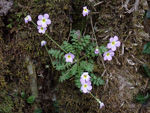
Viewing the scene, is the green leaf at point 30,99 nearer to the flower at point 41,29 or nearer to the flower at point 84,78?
the flower at point 84,78

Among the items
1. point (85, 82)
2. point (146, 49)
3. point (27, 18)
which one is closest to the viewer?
point (85, 82)

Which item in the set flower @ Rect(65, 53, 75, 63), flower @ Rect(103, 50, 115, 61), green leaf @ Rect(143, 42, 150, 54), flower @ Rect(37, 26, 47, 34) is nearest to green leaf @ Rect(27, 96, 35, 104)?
flower @ Rect(65, 53, 75, 63)

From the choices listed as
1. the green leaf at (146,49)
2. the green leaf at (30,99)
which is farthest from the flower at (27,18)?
the green leaf at (146,49)

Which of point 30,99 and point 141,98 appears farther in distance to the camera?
point 30,99

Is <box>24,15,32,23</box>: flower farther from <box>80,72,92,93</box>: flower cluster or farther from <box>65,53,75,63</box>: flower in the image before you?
<box>80,72,92,93</box>: flower cluster

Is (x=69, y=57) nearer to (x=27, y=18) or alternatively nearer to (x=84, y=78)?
(x=84, y=78)

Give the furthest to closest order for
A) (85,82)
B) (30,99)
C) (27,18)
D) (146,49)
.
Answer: (30,99)
(146,49)
(27,18)
(85,82)

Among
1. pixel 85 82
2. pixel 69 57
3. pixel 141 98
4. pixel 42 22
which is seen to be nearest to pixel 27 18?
pixel 42 22

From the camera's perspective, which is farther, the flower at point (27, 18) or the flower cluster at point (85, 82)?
the flower at point (27, 18)

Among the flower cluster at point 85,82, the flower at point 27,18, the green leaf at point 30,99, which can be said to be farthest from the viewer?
the green leaf at point 30,99
